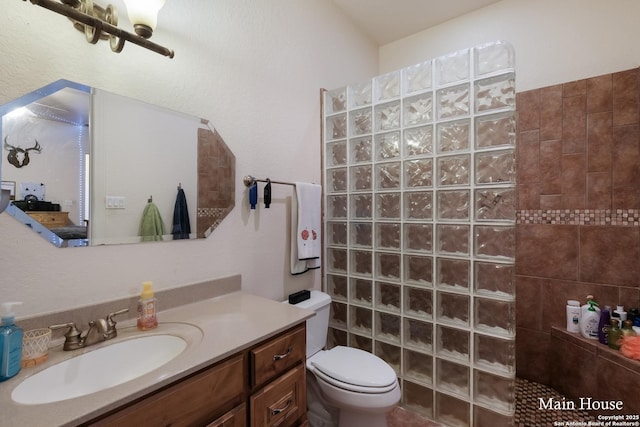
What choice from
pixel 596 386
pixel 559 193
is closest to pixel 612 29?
pixel 559 193

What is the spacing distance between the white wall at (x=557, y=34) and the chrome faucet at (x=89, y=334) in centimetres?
274

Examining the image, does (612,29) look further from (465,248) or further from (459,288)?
(459,288)

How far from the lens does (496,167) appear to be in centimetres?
141

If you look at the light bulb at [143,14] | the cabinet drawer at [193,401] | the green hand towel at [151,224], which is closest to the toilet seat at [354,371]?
the cabinet drawer at [193,401]

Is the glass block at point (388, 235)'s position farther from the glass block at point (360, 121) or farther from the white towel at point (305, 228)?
the glass block at point (360, 121)

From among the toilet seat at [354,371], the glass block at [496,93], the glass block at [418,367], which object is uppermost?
the glass block at [496,93]

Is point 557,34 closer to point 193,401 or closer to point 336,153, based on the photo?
point 336,153

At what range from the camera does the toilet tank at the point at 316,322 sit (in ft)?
5.16

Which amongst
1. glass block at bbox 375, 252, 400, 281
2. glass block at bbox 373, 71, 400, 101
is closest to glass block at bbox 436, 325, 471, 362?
glass block at bbox 375, 252, 400, 281

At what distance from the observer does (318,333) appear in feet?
5.36

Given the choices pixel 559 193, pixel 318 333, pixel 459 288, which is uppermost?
pixel 559 193

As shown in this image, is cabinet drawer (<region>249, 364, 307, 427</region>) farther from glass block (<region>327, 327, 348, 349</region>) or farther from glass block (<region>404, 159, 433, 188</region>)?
glass block (<region>404, 159, 433, 188</region>)

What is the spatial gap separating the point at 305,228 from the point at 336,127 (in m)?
0.78

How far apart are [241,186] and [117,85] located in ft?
2.13
